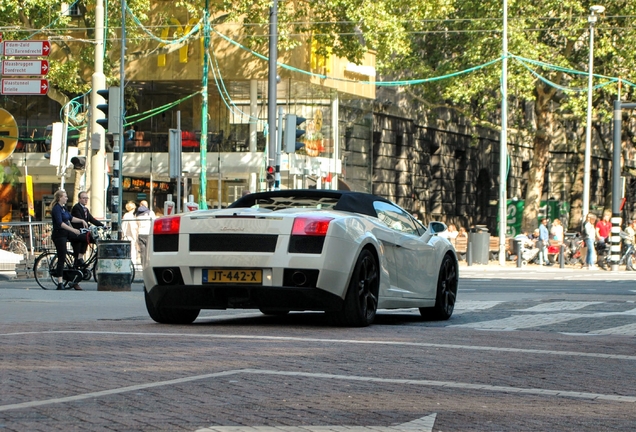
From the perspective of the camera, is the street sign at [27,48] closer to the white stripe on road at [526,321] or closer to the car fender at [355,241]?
the white stripe on road at [526,321]

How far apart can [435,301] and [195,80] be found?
109 ft

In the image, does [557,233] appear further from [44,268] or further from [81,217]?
[44,268]

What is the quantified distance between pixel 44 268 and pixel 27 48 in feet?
18.1

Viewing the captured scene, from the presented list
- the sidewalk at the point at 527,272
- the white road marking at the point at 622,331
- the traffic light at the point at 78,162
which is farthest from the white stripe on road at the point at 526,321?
the sidewalk at the point at 527,272

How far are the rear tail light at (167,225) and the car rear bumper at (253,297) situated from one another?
1.67 ft

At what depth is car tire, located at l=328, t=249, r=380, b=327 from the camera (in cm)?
1115

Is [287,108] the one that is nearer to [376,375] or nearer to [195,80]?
[195,80]

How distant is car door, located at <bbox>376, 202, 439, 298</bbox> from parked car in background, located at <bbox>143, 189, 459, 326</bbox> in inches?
15.3

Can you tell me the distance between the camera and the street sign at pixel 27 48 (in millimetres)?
23969

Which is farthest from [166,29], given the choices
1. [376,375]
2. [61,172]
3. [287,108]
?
[376,375]

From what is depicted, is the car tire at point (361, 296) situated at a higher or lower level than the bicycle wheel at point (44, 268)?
higher

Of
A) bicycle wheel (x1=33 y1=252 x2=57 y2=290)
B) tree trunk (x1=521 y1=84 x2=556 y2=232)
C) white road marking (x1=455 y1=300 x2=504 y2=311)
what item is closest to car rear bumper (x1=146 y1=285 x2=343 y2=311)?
white road marking (x1=455 y1=300 x2=504 y2=311)

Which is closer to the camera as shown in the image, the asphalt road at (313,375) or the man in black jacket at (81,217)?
the asphalt road at (313,375)

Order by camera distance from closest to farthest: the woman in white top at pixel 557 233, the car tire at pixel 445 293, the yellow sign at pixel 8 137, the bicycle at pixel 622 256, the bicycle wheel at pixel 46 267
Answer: the car tire at pixel 445 293 < the bicycle wheel at pixel 46 267 < the yellow sign at pixel 8 137 < the bicycle at pixel 622 256 < the woman in white top at pixel 557 233
